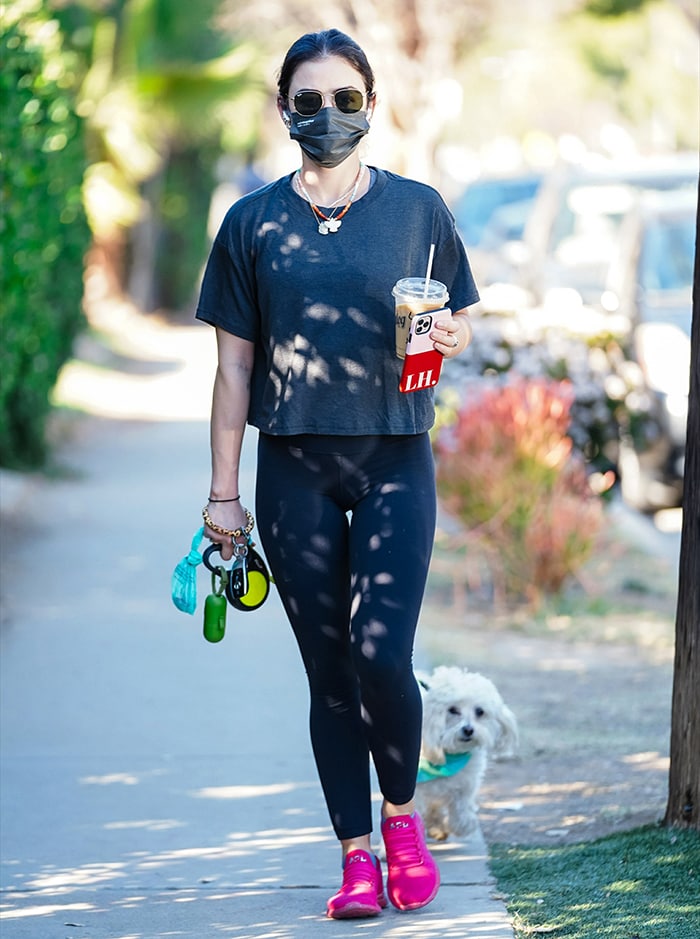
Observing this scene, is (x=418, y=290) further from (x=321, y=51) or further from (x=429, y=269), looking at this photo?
(x=321, y=51)

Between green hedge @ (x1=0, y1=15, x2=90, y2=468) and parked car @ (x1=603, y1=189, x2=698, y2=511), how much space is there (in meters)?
3.55

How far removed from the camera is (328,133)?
3.53 m

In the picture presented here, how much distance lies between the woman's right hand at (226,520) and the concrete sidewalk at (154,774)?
93cm

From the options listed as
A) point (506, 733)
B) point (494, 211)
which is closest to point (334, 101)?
point (506, 733)

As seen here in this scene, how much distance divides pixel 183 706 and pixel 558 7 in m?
24.7

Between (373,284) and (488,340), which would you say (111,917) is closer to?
(373,284)

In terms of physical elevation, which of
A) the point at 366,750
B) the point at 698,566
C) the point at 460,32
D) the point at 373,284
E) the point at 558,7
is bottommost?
the point at 366,750

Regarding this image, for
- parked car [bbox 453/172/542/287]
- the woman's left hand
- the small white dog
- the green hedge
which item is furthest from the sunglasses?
parked car [bbox 453/172/542/287]

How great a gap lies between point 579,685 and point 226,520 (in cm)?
301

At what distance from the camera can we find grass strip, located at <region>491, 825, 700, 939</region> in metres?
3.46

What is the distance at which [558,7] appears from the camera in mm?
28219

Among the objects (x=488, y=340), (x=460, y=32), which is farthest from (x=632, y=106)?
(x=488, y=340)

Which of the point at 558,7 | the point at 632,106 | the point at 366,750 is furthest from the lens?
the point at 632,106

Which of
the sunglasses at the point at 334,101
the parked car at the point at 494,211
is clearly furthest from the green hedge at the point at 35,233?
the sunglasses at the point at 334,101
